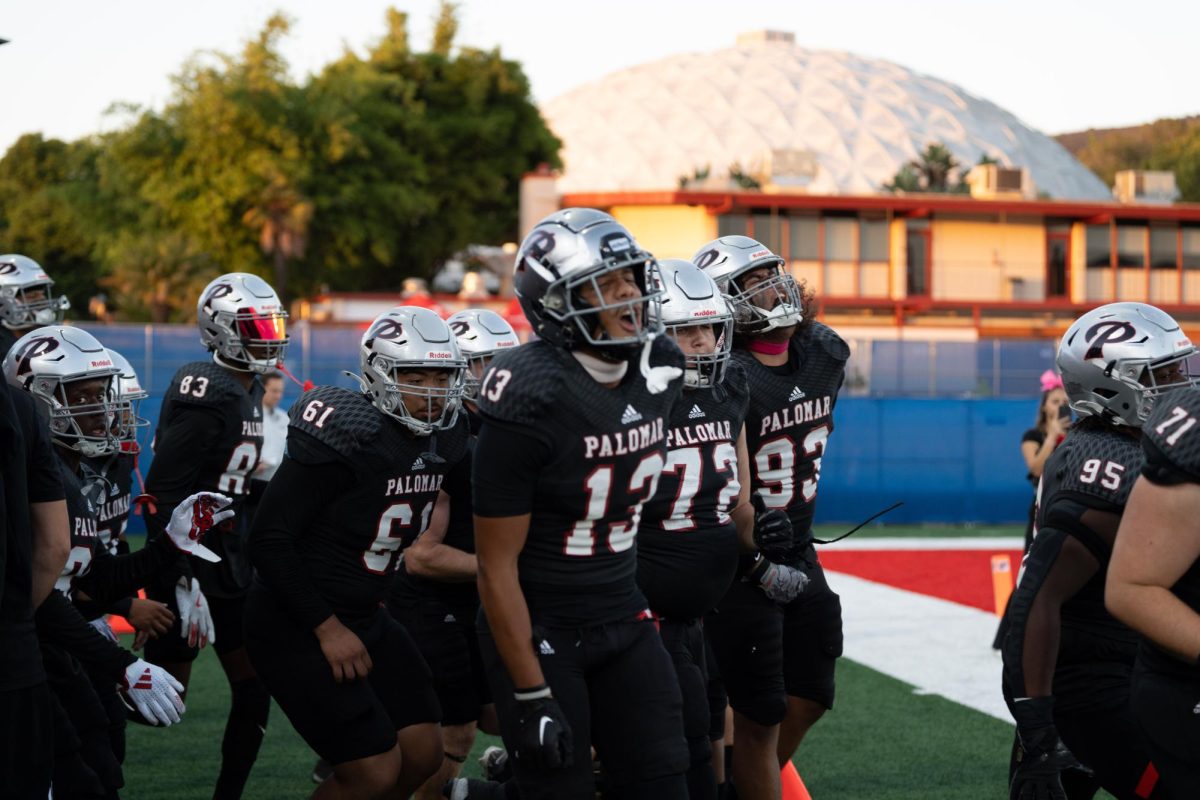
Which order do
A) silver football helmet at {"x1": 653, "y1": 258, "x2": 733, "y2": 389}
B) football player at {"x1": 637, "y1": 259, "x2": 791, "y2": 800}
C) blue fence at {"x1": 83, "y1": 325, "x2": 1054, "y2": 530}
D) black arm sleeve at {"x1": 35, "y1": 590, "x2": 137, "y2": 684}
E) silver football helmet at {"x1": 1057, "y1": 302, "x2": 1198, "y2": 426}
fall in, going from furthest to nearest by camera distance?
1. blue fence at {"x1": 83, "y1": 325, "x2": 1054, "y2": 530}
2. silver football helmet at {"x1": 653, "y1": 258, "x2": 733, "y2": 389}
3. football player at {"x1": 637, "y1": 259, "x2": 791, "y2": 800}
4. black arm sleeve at {"x1": 35, "y1": 590, "x2": 137, "y2": 684}
5. silver football helmet at {"x1": 1057, "y1": 302, "x2": 1198, "y2": 426}

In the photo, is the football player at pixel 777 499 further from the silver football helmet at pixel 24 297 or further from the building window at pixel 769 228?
the building window at pixel 769 228

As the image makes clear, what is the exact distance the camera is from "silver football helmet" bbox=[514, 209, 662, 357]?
3.99 meters

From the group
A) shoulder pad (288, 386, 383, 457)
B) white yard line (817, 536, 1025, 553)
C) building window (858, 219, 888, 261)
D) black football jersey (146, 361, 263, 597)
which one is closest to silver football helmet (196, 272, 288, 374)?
black football jersey (146, 361, 263, 597)

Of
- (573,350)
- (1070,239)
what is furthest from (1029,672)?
(1070,239)

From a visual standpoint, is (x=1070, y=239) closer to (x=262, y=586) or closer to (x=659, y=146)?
(x=659, y=146)

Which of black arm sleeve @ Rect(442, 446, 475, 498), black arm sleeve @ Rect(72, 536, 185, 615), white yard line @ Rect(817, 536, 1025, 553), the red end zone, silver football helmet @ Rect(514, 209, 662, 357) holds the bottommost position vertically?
white yard line @ Rect(817, 536, 1025, 553)

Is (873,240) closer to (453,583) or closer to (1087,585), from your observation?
(453,583)

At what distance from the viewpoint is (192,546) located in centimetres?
527

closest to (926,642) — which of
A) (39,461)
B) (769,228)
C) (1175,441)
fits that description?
(1175,441)

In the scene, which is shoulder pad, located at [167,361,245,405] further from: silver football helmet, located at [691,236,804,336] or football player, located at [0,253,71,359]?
football player, located at [0,253,71,359]

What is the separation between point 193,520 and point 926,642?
261 inches

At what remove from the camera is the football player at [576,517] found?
12.8 ft

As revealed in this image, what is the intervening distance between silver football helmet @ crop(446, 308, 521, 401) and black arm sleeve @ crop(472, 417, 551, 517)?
2.34 metres

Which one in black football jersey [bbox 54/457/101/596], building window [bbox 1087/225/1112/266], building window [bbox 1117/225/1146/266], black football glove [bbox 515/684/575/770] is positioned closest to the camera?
black football glove [bbox 515/684/575/770]
